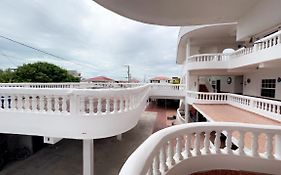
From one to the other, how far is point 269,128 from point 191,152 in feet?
4.02

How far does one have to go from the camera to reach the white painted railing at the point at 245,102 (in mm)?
6234

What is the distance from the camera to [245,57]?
8023mm

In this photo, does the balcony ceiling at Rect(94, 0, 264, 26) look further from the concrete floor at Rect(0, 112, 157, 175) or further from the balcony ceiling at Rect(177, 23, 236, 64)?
the balcony ceiling at Rect(177, 23, 236, 64)

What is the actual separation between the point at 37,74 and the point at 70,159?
9367 millimetres

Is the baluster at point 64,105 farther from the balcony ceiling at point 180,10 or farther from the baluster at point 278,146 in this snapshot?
the baluster at point 278,146

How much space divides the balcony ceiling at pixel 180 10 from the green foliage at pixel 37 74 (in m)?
12.2

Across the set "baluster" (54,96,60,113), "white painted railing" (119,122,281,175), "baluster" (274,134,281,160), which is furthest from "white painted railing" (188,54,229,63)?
"baluster" (54,96,60,113)

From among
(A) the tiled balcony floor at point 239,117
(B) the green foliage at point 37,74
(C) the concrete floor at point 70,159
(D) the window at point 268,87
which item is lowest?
(C) the concrete floor at point 70,159

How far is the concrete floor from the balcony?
19.5ft

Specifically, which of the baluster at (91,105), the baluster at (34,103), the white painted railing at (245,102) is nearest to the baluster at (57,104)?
the baluster at (34,103)

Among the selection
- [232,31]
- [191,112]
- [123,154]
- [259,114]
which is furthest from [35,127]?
[191,112]

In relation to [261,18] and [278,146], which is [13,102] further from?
[278,146]

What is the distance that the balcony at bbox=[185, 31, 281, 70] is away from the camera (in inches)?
214

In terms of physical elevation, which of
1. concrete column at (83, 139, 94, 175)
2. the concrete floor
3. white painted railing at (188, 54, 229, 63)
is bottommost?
the concrete floor
